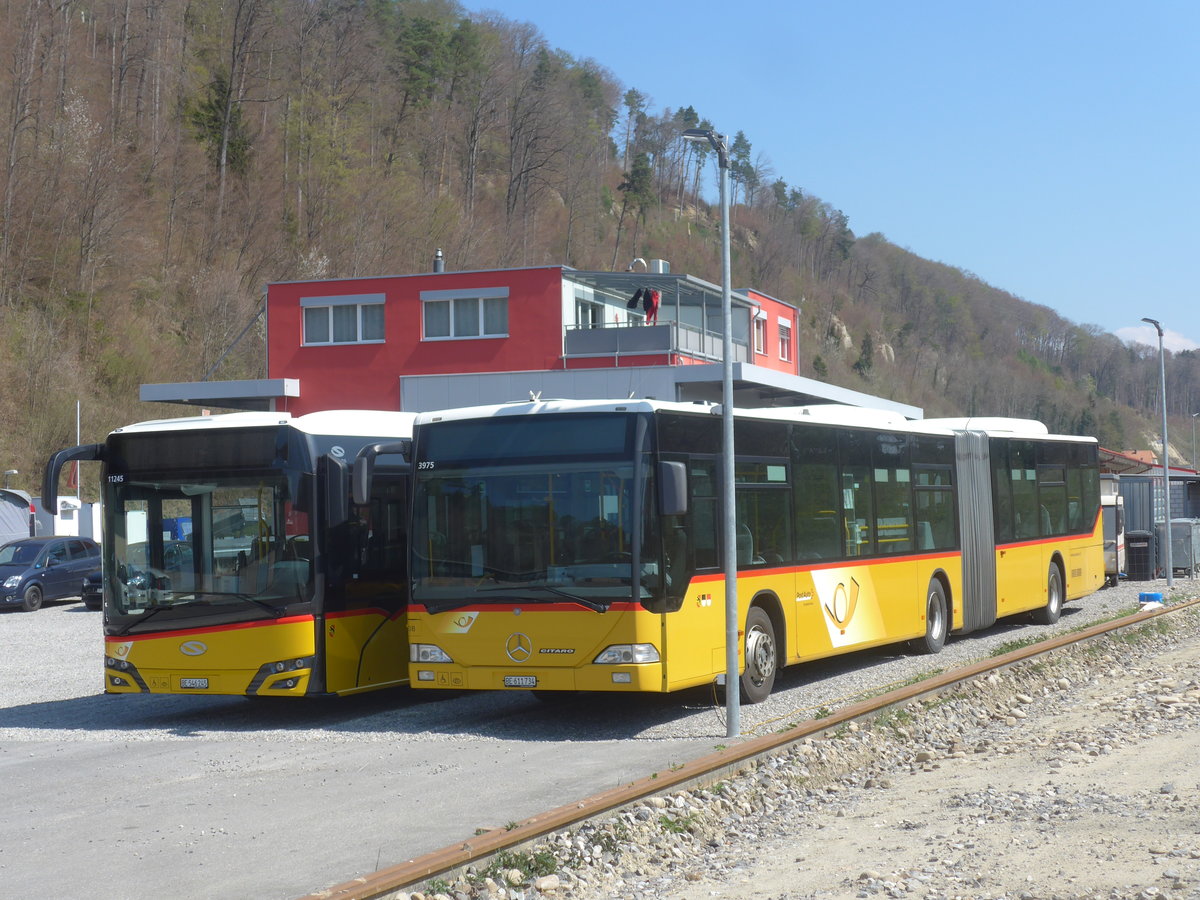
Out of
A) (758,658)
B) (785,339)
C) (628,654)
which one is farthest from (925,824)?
(785,339)

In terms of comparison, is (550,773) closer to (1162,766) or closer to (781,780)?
(781,780)

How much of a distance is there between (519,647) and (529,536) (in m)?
0.95

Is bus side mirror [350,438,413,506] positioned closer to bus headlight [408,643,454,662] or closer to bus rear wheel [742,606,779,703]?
bus headlight [408,643,454,662]

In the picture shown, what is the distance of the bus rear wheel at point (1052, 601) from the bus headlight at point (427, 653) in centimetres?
1317

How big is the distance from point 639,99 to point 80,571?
98.2m

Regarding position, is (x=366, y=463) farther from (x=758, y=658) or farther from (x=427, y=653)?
(x=758, y=658)

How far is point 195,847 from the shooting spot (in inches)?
313

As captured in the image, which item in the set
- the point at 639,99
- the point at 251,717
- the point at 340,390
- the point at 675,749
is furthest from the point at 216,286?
the point at 639,99

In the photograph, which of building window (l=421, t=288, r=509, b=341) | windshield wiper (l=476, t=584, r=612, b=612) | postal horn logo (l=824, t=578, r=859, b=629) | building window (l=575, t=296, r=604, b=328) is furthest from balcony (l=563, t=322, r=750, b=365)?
windshield wiper (l=476, t=584, r=612, b=612)

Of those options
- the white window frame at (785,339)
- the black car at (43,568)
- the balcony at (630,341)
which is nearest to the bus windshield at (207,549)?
the black car at (43,568)

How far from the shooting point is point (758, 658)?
537 inches

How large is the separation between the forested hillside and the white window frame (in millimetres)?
20331

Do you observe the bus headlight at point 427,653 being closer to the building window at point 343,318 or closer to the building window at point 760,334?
the building window at point 343,318

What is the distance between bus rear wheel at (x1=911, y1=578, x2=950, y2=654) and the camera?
18297 mm
